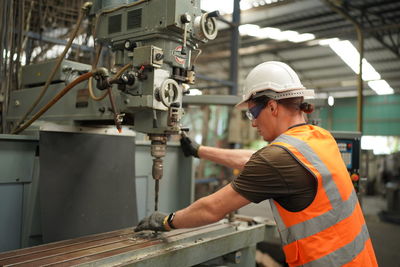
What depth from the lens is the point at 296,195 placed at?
1.01 meters

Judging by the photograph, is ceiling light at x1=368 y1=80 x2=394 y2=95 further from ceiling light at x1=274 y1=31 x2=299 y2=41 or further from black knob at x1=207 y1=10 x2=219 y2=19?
black knob at x1=207 y1=10 x2=219 y2=19

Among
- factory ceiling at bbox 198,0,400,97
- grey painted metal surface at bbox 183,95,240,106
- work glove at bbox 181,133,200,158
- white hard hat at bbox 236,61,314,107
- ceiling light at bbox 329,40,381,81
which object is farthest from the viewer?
ceiling light at bbox 329,40,381,81

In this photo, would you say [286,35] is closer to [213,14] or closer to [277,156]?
[213,14]

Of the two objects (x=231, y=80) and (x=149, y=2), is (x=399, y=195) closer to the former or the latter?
(x=231, y=80)

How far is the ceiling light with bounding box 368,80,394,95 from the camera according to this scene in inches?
343

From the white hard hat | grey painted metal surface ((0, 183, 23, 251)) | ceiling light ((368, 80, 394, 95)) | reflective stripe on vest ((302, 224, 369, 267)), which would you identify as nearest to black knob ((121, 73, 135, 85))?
the white hard hat

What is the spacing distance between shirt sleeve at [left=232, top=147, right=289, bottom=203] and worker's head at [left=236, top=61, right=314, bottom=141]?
0.57 ft

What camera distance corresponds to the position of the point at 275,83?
45.3 inches

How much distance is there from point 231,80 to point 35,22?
6.32 feet

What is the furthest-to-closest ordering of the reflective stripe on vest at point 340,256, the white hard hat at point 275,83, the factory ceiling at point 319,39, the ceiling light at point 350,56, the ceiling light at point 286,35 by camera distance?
the ceiling light at point 350,56
the ceiling light at point 286,35
the factory ceiling at point 319,39
the white hard hat at point 275,83
the reflective stripe on vest at point 340,256

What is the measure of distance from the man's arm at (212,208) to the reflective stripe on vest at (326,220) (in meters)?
0.16

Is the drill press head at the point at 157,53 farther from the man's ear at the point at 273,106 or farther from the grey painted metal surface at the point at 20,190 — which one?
the grey painted metal surface at the point at 20,190

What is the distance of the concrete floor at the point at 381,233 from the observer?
3.47 m

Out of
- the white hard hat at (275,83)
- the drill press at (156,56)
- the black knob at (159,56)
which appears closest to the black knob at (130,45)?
the drill press at (156,56)
